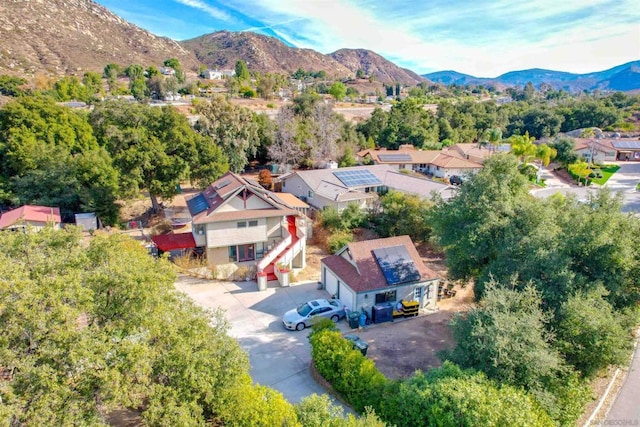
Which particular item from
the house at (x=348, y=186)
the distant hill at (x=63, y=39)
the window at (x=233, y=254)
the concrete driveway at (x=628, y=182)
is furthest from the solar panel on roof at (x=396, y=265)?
the distant hill at (x=63, y=39)

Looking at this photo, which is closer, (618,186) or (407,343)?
(407,343)

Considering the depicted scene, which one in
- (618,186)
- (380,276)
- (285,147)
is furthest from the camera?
(618,186)

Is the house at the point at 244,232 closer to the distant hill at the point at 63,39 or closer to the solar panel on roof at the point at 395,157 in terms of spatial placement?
the solar panel on roof at the point at 395,157

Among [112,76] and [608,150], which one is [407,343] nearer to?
[608,150]

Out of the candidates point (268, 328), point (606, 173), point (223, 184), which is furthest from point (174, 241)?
point (606, 173)

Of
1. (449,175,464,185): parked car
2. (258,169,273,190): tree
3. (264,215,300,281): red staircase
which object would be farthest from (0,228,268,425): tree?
(449,175,464,185): parked car
